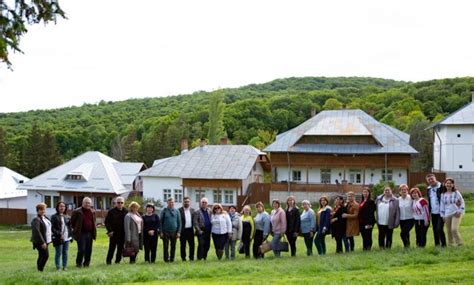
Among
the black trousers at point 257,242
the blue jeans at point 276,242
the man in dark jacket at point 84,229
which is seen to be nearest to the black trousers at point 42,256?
the man in dark jacket at point 84,229

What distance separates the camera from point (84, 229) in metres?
14.4

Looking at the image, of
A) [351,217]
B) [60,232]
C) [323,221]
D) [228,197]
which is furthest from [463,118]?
[60,232]

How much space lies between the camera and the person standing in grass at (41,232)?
13.5m

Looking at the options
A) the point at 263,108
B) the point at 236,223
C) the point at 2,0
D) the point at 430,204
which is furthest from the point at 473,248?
the point at 263,108

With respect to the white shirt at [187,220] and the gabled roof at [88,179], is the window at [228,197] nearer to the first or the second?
the gabled roof at [88,179]

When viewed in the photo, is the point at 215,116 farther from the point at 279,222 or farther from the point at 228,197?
the point at 279,222

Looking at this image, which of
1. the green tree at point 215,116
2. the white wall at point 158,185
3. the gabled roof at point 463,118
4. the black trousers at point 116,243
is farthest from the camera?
the green tree at point 215,116

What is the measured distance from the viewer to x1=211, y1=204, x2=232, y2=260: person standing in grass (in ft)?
50.5

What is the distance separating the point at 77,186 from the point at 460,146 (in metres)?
31.1

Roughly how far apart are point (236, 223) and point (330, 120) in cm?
3240

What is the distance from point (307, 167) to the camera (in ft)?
152

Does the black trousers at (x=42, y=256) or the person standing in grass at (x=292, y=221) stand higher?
the person standing in grass at (x=292, y=221)

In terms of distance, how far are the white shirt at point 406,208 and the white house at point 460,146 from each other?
3171 cm

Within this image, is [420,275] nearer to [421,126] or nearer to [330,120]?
[330,120]
